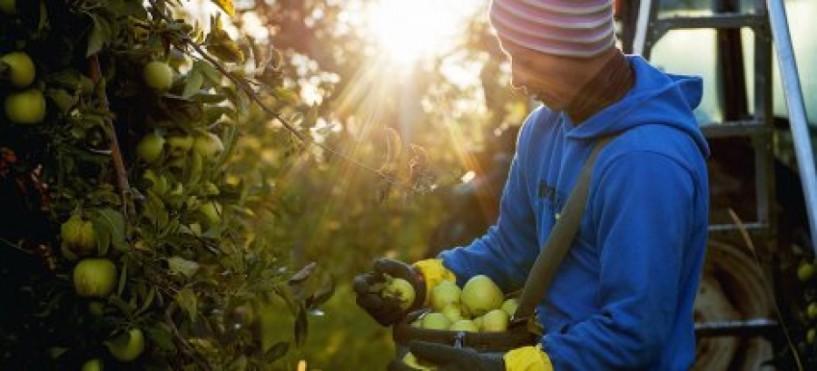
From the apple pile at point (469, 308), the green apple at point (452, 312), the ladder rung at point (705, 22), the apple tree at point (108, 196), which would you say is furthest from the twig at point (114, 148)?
the ladder rung at point (705, 22)

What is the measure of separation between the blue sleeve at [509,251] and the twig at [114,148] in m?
0.89

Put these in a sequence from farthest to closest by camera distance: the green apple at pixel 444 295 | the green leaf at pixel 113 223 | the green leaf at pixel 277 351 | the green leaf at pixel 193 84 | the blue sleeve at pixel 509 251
→ the blue sleeve at pixel 509 251 → the green apple at pixel 444 295 → the green leaf at pixel 277 351 → the green leaf at pixel 193 84 → the green leaf at pixel 113 223

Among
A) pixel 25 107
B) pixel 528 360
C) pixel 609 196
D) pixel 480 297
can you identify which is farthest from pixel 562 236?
pixel 25 107

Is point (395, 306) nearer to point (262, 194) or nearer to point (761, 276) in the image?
point (262, 194)

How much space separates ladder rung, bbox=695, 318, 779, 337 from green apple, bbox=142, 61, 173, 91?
2723mm

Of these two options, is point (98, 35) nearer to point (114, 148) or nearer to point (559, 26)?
point (114, 148)

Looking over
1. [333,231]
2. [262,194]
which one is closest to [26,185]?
[262,194]

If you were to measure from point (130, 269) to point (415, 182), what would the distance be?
0.60 m

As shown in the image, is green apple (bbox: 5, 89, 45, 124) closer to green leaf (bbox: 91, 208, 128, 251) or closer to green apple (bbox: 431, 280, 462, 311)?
green leaf (bbox: 91, 208, 128, 251)

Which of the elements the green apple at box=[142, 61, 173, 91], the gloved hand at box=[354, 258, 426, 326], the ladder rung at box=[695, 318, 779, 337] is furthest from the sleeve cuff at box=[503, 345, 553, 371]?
the ladder rung at box=[695, 318, 779, 337]

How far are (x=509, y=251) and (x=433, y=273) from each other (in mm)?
175

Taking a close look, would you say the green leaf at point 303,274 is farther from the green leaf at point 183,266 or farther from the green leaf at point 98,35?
the green leaf at point 98,35

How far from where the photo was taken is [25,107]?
2.18 metres

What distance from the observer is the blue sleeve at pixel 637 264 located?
2.25 metres
